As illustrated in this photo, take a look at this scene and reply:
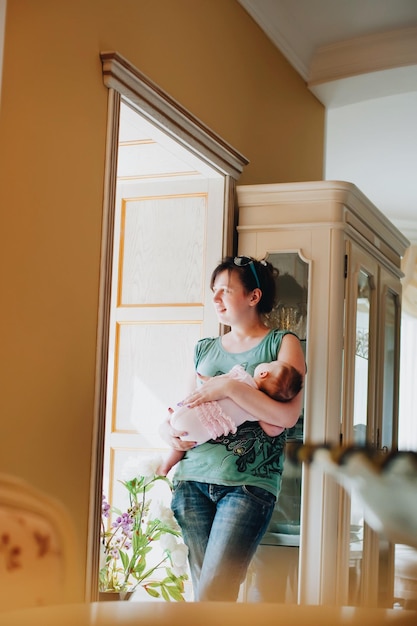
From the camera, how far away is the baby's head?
2.92 m

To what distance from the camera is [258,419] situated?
290 cm

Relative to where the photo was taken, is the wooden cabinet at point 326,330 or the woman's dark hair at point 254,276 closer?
the woman's dark hair at point 254,276

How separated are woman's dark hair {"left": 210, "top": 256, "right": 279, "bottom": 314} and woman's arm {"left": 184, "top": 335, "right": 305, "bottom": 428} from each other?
230 mm

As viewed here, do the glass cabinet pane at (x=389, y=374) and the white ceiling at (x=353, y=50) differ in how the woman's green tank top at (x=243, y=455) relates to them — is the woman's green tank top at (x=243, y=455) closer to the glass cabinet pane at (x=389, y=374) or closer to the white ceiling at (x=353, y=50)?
the glass cabinet pane at (x=389, y=374)

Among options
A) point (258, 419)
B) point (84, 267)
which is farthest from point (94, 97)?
point (258, 419)

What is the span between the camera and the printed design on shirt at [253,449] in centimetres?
289

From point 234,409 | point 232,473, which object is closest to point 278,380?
point 234,409

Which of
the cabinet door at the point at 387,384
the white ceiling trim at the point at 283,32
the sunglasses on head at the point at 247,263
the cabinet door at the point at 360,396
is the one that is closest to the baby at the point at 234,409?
the sunglasses on head at the point at 247,263

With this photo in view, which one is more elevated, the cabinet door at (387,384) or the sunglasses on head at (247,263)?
the sunglasses on head at (247,263)

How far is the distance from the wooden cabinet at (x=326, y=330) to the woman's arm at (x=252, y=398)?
0.34 m

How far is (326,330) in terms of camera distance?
3451 mm

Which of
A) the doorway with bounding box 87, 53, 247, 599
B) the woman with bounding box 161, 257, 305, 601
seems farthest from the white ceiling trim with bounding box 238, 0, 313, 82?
the woman with bounding box 161, 257, 305, 601

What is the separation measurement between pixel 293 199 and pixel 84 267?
3.93 feet

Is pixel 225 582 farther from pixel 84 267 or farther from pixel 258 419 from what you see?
pixel 84 267
